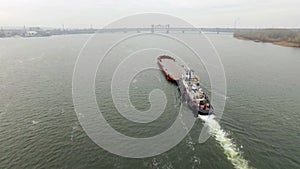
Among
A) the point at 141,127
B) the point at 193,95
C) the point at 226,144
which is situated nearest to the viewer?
the point at 226,144

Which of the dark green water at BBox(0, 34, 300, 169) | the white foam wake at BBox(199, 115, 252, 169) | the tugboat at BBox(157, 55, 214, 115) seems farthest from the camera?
the tugboat at BBox(157, 55, 214, 115)

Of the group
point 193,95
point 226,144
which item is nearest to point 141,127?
point 226,144

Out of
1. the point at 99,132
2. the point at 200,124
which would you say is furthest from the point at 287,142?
the point at 99,132

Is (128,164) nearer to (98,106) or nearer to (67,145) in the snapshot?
(67,145)

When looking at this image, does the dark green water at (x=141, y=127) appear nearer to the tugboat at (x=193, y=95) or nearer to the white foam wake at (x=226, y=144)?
the white foam wake at (x=226, y=144)

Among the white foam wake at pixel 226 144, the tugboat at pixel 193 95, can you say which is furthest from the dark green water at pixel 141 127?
the tugboat at pixel 193 95

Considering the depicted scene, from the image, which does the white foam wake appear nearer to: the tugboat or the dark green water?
the dark green water

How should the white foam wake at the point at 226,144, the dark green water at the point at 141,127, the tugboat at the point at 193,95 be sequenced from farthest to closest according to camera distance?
the tugboat at the point at 193,95, the dark green water at the point at 141,127, the white foam wake at the point at 226,144

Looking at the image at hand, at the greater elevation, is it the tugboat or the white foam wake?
the tugboat

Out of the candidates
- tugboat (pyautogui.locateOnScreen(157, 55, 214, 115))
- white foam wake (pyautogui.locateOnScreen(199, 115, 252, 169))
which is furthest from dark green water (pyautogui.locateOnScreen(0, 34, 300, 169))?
tugboat (pyautogui.locateOnScreen(157, 55, 214, 115))

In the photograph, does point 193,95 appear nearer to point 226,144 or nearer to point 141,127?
point 141,127
